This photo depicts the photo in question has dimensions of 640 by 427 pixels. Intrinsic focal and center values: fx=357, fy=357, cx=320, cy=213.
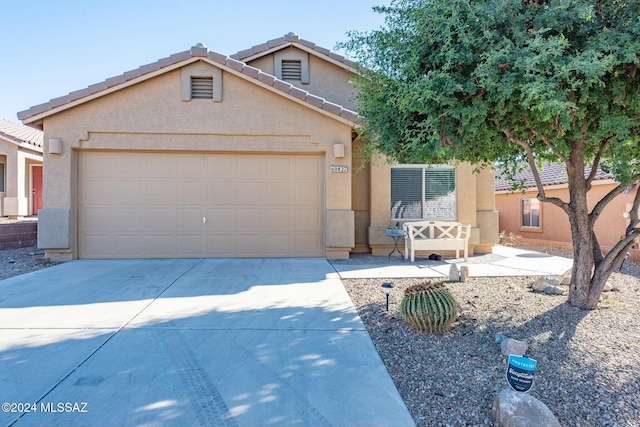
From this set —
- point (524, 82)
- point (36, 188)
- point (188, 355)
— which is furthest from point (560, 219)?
point (36, 188)

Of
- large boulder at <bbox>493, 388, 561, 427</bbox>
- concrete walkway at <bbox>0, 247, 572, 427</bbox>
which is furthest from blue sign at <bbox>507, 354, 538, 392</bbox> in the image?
concrete walkway at <bbox>0, 247, 572, 427</bbox>

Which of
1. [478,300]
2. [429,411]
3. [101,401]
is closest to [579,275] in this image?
[478,300]

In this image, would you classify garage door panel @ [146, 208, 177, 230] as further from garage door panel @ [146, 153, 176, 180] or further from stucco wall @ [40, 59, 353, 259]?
stucco wall @ [40, 59, 353, 259]

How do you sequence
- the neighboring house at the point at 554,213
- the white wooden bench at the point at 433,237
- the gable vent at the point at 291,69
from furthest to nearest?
1. the gable vent at the point at 291,69
2. the neighboring house at the point at 554,213
3. the white wooden bench at the point at 433,237

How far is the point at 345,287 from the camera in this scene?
6668 mm

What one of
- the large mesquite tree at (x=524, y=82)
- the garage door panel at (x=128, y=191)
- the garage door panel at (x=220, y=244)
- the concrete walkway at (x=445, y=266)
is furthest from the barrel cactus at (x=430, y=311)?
the garage door panel at (x=128, y=191)

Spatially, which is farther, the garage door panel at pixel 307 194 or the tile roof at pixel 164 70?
the garage door panel at pixel 307 194

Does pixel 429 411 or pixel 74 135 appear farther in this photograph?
pixel 74 135

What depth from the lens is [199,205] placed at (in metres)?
9.76

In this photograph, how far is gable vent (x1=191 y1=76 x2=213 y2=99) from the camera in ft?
31.1

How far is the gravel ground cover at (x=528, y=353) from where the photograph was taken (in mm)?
2844

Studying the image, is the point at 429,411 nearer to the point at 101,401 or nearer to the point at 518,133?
the point at 101,401

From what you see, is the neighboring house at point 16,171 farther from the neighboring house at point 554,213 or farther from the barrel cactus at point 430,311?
the neighboring house at point 554,213

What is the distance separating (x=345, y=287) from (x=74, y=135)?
8.07 m
